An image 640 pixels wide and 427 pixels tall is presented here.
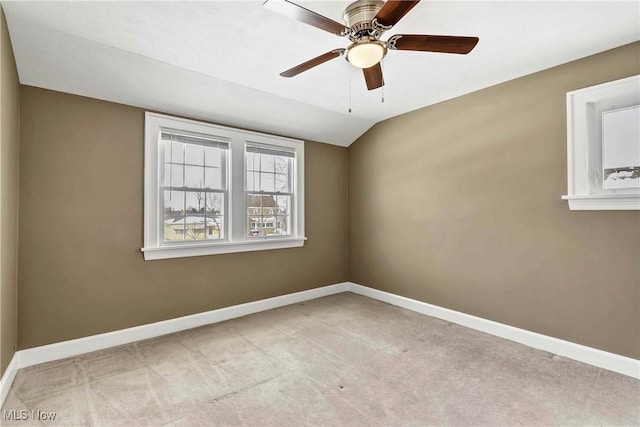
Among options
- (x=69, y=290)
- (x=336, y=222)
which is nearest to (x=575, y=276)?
(x=336, y=222)

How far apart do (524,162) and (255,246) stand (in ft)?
10.4

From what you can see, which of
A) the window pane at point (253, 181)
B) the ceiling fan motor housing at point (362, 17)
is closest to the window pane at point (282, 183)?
the window pane at point (253, 181)

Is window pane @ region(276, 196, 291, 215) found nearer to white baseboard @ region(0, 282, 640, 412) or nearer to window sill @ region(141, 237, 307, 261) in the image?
window sill @ region(141, 237, 307, 261)

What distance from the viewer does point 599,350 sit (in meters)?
2.56

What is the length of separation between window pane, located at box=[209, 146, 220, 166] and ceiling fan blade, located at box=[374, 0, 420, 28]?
2.56 meters

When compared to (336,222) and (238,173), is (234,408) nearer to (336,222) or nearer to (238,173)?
(238,173)

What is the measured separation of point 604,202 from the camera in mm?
2510

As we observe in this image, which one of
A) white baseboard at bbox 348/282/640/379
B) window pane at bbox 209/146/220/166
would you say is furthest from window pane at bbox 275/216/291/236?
white baseboard at bbox 348/282/640/379

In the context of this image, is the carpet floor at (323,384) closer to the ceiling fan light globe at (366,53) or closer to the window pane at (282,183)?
the window pane at (282,183)

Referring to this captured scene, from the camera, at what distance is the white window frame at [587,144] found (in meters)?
2.54

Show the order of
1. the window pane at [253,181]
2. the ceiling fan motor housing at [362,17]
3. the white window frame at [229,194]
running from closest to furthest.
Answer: the ceiling fan motor housing at [362,17], the white window frame at [229,194], the window pane at [253,181]

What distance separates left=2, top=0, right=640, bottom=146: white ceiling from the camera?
2.06 meters

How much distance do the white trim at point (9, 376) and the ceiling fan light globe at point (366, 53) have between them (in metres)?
3.21

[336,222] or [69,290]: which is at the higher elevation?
[336,222]
